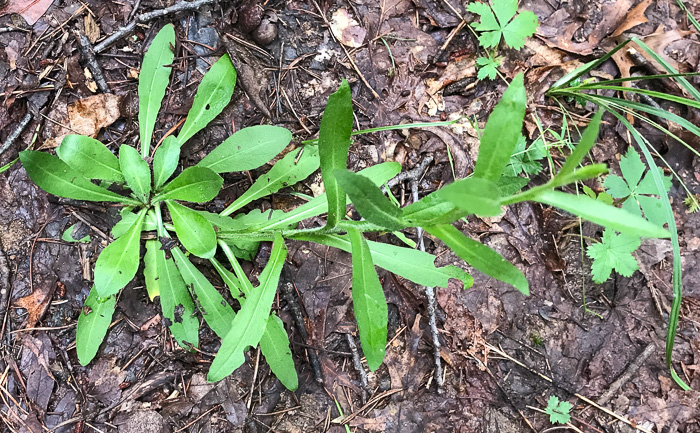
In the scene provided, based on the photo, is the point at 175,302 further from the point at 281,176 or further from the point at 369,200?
the point at 369,200

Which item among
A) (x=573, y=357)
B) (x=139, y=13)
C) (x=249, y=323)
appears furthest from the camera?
(x=573, y=357)

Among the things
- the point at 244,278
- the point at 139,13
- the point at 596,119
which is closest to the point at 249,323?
the point at 244,278

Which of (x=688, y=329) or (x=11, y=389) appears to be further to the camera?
(x=688, y=329)

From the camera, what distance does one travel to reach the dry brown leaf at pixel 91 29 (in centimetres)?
260

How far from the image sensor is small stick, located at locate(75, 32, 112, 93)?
2.59 metres

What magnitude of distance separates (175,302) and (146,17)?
1699 mm

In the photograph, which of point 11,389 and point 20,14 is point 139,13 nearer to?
point 20,14

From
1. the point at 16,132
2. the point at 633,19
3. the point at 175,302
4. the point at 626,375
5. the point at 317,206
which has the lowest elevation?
the point at 626,375

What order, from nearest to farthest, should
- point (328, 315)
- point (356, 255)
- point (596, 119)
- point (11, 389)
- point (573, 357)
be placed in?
1. point (596, 119)
2. point (356, 255)
3. point (11, 389)
4. point (328, 315)
5. point (573, 357)

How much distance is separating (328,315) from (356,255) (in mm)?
1064

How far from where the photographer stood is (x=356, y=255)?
189cm

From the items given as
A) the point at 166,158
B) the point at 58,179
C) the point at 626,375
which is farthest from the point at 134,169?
the point at 626,375

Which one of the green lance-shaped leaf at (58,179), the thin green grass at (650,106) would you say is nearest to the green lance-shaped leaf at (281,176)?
the green lance-shaped leaf at (58,179)

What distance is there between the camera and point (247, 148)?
8.24 ft
